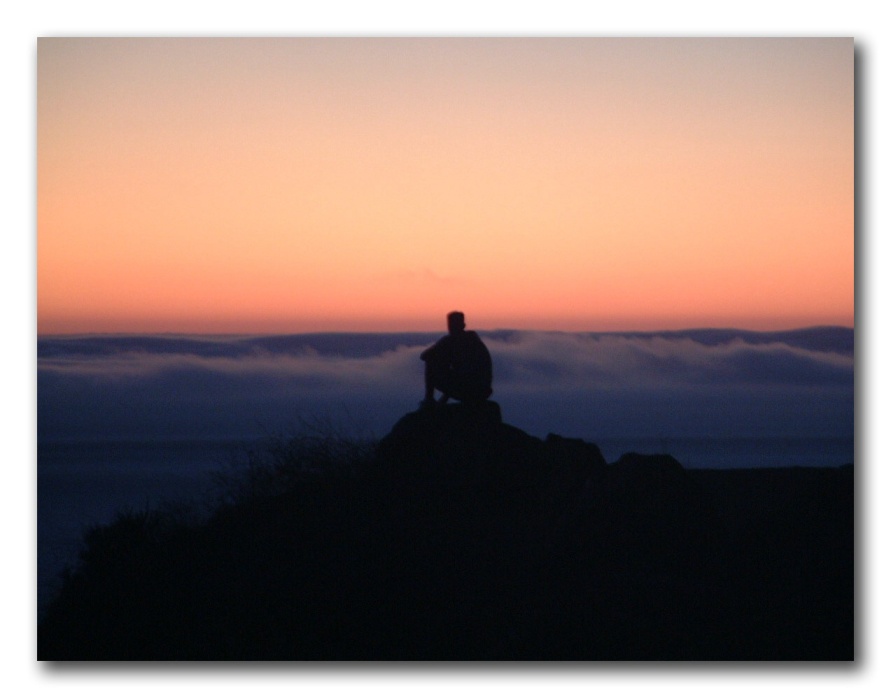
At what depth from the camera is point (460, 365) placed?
8.54 metres

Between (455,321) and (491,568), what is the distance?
6.59 ft

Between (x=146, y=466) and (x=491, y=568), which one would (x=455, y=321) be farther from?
(x=146, y=466)

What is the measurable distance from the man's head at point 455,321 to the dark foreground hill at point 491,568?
2.30 feet

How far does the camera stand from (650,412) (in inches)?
341

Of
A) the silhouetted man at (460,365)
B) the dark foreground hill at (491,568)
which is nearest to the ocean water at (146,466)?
the dark foreground hill at (491,568)

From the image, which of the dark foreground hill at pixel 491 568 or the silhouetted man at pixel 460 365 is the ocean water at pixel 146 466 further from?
the silhouetted man at pixel 460 365

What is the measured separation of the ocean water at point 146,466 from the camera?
24.0 ft

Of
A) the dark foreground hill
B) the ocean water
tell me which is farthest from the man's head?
the ocean water

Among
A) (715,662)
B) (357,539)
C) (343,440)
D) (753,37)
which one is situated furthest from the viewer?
(343,440)

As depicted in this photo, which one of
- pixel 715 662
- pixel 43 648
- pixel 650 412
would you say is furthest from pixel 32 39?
pixel 715 662

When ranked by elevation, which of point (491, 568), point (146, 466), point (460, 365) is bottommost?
point (491, 568)

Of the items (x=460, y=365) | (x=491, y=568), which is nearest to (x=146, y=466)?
(x=460, y=365)

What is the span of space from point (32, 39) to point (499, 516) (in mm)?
4704

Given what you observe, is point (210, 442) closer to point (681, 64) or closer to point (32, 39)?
point (32, 39)
